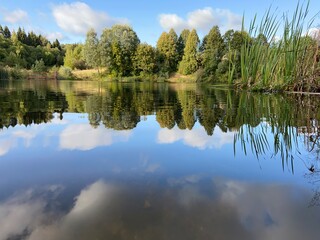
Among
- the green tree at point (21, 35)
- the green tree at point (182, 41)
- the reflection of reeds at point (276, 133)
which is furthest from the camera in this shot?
the green tree at point (21, 35)

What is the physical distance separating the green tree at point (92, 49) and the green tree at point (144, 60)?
16.8 feet

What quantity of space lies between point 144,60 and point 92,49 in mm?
7056

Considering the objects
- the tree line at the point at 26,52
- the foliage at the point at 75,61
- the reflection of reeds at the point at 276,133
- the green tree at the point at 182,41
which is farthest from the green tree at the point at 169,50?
the reflection of reeds at the point at 276,133

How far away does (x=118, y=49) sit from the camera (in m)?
36.2

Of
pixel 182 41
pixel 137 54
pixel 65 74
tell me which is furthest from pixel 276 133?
pixel 182 41

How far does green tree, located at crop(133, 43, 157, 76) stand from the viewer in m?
36.3

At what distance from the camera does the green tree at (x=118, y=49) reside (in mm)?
35469

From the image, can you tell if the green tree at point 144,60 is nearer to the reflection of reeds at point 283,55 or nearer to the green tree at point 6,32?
the reflection of reeds at point 283,55

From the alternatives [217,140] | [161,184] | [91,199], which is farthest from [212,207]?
[217,140]

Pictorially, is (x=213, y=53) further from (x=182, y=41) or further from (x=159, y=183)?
(x=159, y=183)

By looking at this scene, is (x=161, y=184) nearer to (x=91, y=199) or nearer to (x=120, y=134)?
(x=91, y=199)

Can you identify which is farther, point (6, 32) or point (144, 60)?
point (6, 32)

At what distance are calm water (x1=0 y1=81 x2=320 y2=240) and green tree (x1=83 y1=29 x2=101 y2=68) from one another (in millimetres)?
33544

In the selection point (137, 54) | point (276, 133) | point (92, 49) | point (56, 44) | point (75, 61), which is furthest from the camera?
point (56, 44)
